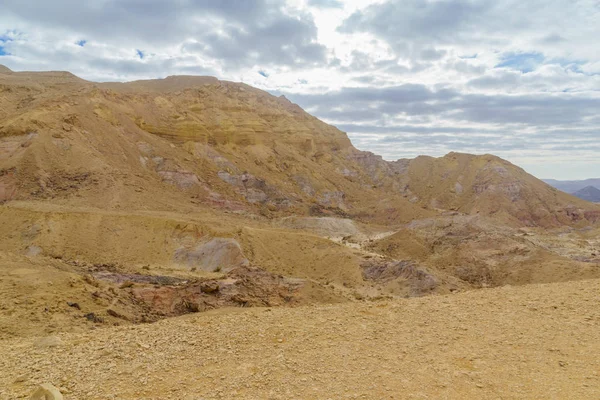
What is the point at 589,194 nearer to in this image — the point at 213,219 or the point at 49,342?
the point at 213,219

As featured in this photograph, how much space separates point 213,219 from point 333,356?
23.3 m

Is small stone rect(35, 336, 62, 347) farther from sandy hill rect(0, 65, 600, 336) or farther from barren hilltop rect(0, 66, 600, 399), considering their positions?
sandy hill rect(0, 65, 600, 336)

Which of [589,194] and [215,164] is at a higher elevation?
[589,194]

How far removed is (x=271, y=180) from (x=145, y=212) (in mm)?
18738

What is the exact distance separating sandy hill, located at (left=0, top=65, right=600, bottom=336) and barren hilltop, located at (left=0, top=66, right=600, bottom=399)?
0.11m

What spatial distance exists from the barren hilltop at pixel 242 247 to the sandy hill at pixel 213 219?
11cm

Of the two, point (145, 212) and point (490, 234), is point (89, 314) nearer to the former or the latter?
point (145, 212)

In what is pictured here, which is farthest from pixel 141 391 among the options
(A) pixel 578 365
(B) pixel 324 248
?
(B) pixel 324 248

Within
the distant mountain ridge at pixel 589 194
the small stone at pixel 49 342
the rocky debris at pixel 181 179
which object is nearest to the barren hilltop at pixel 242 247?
the small stone at pixel 49 342

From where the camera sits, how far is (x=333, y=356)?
569 centimetres

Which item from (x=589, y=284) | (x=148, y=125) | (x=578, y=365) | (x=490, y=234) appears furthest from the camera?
(x=148, y=125)

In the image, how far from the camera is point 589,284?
8523mm

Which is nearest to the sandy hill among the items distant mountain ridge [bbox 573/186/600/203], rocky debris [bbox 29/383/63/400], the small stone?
the small stone

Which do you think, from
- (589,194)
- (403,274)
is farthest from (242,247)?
(589,194)
